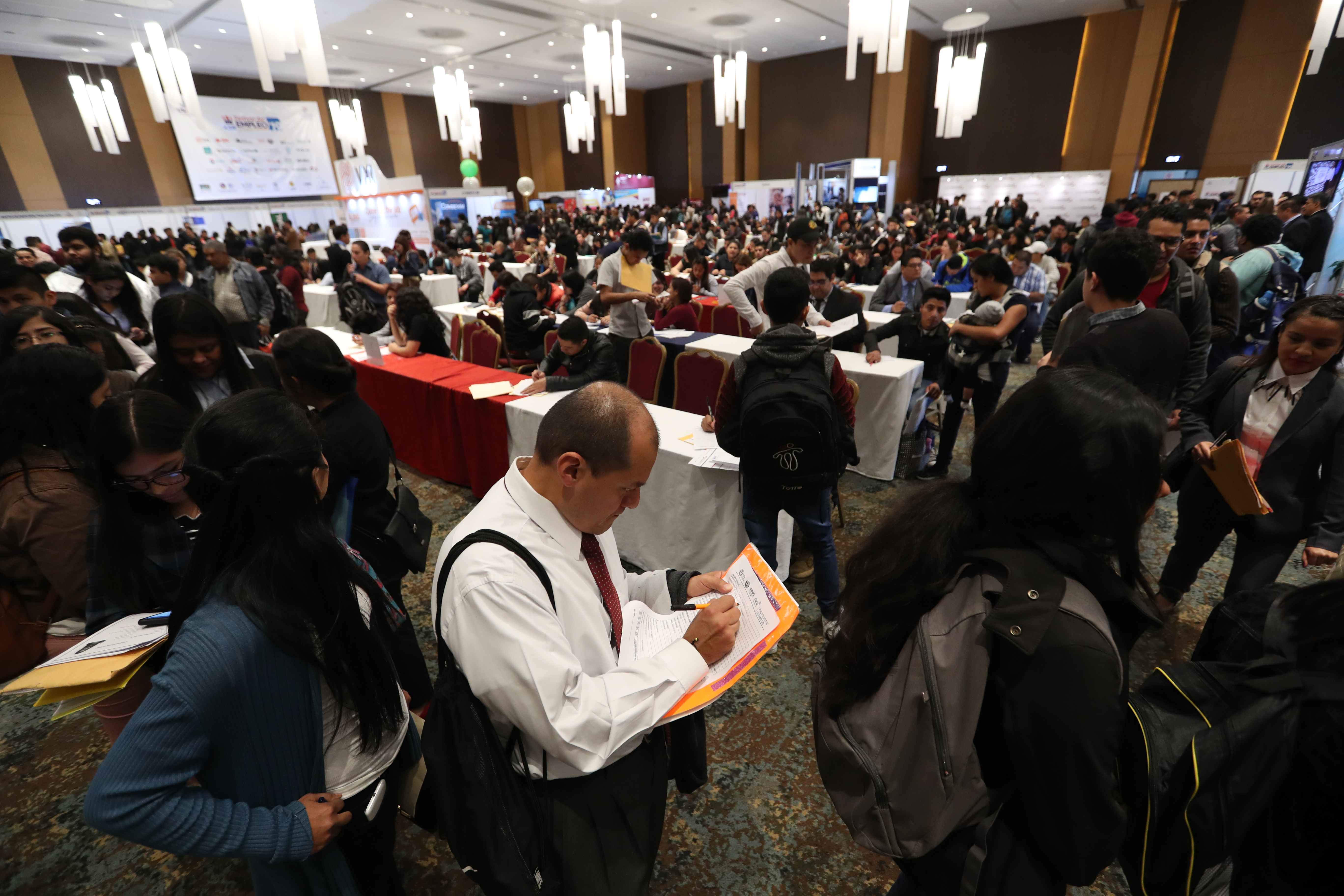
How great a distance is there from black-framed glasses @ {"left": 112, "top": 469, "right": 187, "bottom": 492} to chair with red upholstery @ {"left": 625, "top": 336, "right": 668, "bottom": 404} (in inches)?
118

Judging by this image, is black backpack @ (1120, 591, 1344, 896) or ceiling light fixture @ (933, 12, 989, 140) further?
ceiling light fixture @ (933, 12, 989, 140)

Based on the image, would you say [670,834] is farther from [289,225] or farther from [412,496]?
[289,225]

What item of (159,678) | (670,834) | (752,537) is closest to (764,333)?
(752,537)

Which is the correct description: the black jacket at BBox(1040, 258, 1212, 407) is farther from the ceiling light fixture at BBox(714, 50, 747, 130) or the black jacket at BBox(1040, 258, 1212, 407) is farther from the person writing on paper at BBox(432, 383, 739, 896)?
the ceiling light fixture at BBox(714, 50, 747, 130)

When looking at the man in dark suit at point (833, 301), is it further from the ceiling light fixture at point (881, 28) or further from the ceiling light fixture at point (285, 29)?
the ceiling light fixture at point (285, 29)

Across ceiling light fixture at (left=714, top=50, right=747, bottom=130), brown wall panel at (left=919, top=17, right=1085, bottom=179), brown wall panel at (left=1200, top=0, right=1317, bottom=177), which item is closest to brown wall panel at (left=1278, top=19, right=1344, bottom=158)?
brown wall panel at (left=1200, top=0, right=1317, bottom=177)

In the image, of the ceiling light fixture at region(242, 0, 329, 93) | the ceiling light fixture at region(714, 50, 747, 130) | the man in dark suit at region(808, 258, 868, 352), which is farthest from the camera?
the ceiling light fixture at region(714, 50, 747, 130)

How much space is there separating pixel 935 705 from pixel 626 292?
415 cm

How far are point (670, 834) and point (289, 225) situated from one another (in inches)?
638

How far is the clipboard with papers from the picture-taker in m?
1.02

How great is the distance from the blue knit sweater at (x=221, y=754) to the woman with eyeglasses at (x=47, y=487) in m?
0.86

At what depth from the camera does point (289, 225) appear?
13.6 m

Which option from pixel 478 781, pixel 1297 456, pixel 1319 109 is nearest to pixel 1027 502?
pixel 478 781

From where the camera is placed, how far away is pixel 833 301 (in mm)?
4656
